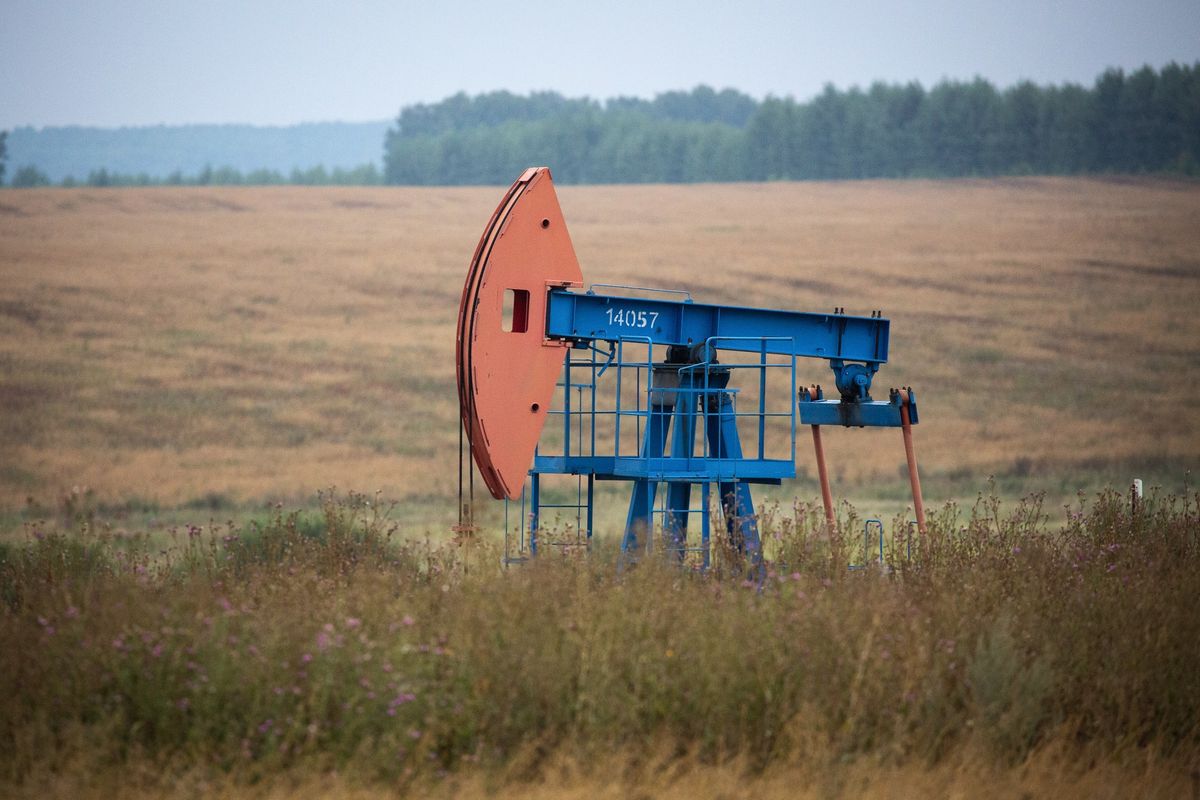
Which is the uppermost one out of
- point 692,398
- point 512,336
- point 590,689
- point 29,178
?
point 29,178

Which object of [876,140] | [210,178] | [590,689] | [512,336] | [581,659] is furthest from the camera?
[210,178]

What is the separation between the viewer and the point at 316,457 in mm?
26391

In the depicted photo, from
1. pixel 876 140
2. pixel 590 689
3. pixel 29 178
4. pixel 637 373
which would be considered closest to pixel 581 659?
pixel 590 689

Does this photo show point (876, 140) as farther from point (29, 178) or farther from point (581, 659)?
point (581, 659)

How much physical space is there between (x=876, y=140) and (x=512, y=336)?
65643 mm

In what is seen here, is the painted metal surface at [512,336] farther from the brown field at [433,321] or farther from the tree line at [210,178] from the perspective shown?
the tree line at [210,178]

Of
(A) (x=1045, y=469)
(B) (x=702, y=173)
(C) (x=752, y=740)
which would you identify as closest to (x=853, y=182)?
(B) (x=702, y=173)

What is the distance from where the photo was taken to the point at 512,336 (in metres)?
10.3

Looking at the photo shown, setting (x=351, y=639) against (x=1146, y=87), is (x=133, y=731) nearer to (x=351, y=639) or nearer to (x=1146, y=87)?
(x=351, y=639)

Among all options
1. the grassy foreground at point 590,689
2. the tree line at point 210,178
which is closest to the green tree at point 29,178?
the tree line at point 210,178

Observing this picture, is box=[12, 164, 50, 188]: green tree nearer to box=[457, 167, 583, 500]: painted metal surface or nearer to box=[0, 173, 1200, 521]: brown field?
box=[0, 173, 1200, 521]: brown field

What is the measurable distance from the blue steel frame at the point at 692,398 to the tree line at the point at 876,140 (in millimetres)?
54932

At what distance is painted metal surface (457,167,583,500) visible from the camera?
10.0 metres

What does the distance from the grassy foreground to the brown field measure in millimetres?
15098
